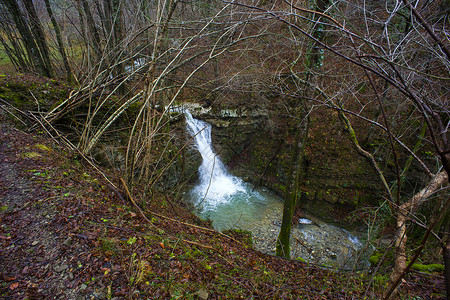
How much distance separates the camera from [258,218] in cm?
894

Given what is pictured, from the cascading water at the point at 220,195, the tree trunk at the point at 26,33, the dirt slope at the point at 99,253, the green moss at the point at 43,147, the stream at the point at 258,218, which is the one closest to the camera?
the dirt slope at the point at 99,253

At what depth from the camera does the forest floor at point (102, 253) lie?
6.59 ft

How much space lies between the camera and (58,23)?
26.7 feet

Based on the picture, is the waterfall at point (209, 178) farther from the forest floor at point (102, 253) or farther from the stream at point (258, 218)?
the forest floor at point (102, 253)

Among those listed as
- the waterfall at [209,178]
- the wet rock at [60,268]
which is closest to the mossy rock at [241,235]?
the waterfall at [209,178]

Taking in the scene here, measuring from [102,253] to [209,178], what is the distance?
900cm

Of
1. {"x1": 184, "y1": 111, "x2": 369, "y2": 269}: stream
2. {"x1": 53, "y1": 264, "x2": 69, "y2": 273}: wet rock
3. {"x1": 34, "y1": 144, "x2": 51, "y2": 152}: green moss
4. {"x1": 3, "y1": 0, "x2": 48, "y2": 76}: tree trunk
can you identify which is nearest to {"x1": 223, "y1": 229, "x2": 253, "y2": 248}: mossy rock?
→ {"x1": 184, "y1": 111, "x2": 369, "y2": 269}: stream

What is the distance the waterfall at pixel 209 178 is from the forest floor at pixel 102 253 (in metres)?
6.02

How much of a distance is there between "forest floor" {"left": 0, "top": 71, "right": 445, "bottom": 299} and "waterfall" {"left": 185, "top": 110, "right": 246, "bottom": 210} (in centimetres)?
602

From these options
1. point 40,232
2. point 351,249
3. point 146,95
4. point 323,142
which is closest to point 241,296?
point 40,232

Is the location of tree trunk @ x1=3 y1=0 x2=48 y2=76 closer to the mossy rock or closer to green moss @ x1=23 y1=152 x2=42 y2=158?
green moss @ x1=23 y1=152 x2=42 y2=158

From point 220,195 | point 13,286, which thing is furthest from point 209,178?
point 13,286

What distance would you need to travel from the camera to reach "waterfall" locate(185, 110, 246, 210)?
33.6ft

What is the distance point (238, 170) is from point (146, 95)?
946 cm
